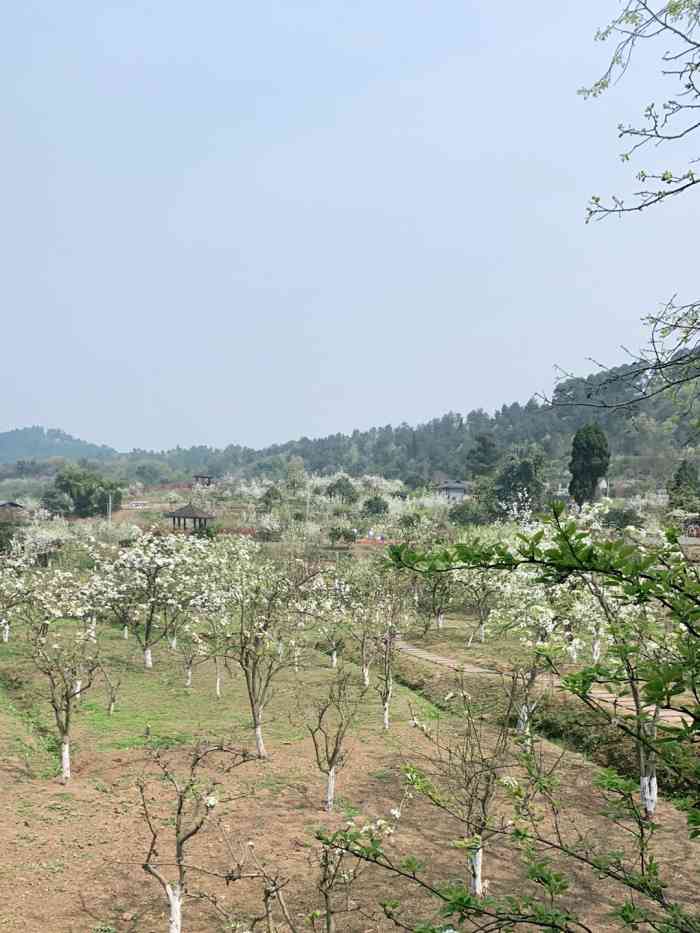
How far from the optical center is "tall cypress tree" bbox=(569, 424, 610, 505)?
4522 centimetres

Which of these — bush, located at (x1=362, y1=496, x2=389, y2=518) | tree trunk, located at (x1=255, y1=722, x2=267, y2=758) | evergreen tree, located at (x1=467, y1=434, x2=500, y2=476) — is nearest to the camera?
tree trunk, located at (x1=255, y1=722, x2=267, y2=758)

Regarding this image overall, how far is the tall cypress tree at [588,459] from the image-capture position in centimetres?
4522

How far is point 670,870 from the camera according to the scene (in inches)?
358

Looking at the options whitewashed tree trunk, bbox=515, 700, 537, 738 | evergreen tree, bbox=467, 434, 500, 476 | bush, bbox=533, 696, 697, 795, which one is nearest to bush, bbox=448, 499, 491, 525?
evergreen tree, bbox=467, 434, 500, 476

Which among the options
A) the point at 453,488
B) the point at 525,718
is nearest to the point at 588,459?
the point at 525,718

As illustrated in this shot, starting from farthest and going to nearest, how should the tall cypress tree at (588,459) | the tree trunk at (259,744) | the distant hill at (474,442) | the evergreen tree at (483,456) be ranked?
the evergreen tree at (483,456), the tall cypress tree at (588,459), the tree trunk at (259,744), the distant hill at (474,442)

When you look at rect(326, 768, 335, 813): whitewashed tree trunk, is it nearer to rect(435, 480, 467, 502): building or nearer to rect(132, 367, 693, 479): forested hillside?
rect(132, 367, 693, 479): forested hillside

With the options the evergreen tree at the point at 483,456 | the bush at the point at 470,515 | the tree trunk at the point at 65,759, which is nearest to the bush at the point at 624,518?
the bush at the point at 470,515

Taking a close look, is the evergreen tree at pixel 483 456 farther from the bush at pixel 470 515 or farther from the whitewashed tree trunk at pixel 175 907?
the whitewashed tree trunk at pixel 175 907

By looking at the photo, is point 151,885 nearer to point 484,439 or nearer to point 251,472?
point 484,439

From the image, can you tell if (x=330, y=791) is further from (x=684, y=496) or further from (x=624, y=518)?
(x=624, y=518)

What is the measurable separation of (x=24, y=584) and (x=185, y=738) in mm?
9789

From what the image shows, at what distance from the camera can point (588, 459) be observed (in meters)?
45.7

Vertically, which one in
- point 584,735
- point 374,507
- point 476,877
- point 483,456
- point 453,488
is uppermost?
point 483,456
